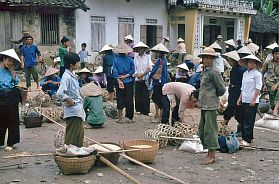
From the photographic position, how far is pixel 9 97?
666 cm

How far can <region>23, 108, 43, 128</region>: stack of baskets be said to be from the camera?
8492 mm

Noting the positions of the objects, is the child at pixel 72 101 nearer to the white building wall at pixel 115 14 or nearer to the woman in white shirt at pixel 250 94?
the woman in white shirt at pixel 250 94

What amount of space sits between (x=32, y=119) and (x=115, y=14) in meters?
13.4

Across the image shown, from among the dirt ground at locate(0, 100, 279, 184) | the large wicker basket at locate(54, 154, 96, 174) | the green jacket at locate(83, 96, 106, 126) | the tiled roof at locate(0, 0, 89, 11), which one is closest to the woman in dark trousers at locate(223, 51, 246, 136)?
the dirt ground at locate(0, 100, 279, 184)

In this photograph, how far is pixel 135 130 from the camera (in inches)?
339

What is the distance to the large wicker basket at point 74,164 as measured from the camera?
5477mm

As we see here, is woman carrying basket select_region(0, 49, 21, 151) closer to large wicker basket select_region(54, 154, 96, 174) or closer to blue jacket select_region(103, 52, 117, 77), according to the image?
large wicker basket select_region(54, 154, 96, 174)

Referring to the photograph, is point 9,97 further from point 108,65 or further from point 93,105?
point 108,65

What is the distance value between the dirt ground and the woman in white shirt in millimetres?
404

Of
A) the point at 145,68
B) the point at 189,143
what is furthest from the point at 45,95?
the point at 189,143

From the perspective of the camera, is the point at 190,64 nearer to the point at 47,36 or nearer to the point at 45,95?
the point at 45,95

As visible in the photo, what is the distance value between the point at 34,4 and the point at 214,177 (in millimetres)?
13404

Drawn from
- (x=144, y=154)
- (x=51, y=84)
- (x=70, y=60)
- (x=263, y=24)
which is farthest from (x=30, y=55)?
(x=263, y=24)

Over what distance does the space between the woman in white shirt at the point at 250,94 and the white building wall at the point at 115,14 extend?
Answer: 1320 centimetres
